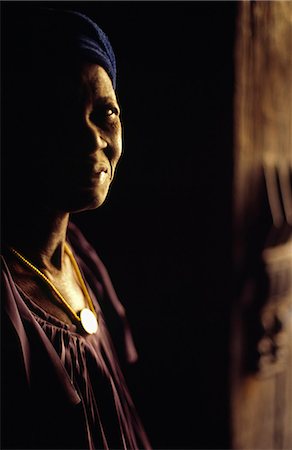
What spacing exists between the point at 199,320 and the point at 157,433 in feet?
1.21

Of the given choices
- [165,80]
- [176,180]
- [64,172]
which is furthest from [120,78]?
[64,172]

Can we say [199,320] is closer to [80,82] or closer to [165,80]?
[165,80]

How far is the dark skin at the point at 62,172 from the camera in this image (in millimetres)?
536

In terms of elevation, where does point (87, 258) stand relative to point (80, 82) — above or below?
below

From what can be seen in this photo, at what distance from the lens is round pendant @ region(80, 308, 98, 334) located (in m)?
0.61

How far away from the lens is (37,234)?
59 cm

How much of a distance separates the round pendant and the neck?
0.24 ft

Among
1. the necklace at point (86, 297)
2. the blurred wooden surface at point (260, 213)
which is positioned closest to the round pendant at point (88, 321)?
the necklace at point (86, 297)

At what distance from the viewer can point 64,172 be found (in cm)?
54

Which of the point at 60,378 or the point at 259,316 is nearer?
the point at 60,378

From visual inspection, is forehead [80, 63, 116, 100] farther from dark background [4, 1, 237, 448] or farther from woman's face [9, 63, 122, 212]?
dark background [4, 1, 237, 448]

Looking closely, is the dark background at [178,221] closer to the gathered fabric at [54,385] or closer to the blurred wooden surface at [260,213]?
the blurred wooden surface at [260,213]

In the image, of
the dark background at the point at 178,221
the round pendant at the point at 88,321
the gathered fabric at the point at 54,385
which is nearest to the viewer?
the gathered fabric at the point at 54,385

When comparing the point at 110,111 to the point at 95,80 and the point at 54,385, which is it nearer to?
the point at 95,80
